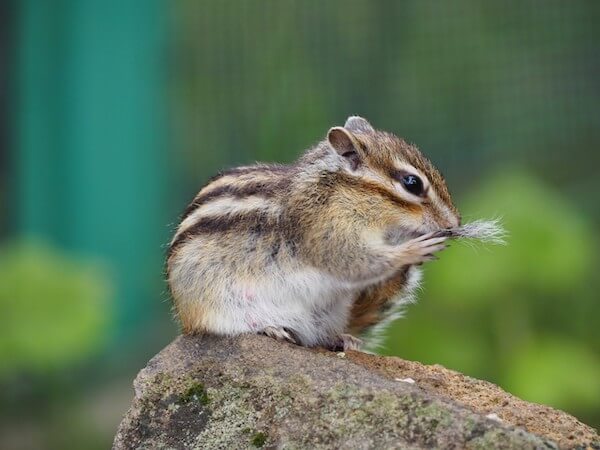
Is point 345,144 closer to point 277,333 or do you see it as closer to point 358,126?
point 358,126

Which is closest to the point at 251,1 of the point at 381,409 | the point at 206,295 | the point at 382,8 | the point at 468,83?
the point at 382,8

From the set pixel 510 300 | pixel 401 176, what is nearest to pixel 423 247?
pixel 401 176

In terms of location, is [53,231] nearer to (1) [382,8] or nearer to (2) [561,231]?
(1) [382,8]

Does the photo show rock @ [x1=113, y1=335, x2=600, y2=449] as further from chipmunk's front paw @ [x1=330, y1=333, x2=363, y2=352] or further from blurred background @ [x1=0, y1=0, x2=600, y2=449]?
blurred background @ [x1=0, y1=0, x2=600, y2=449]

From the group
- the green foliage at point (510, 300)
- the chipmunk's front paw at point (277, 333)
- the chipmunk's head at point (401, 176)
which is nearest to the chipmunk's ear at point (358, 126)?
the chipmunk's head at point (401, 176)

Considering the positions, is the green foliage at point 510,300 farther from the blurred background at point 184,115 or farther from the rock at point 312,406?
the rock at point 312,406
